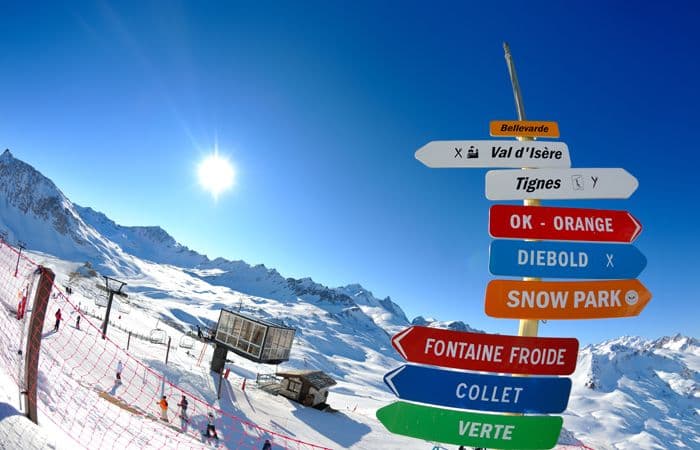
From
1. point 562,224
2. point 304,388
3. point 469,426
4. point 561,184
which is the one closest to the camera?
point 469,426

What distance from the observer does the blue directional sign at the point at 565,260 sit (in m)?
5.42

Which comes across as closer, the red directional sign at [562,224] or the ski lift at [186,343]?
the red directional sign at [562,224]

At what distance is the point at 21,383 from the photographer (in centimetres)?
567

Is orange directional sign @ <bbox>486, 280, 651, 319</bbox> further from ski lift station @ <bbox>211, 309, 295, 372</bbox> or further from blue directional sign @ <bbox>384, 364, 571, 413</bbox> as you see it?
ski lift station @ <bbox>211, 309, 295, 372</bbox>

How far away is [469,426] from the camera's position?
16.4 feet

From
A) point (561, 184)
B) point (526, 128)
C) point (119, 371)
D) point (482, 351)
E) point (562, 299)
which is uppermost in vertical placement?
point (526, 128)

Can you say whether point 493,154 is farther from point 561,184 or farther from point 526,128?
point 561,184

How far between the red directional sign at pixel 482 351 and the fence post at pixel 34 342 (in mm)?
5178

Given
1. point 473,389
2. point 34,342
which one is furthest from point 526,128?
point 34,342

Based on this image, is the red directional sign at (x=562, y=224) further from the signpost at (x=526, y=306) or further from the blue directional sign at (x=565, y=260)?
the blue directional sign at (x=565, y=260)

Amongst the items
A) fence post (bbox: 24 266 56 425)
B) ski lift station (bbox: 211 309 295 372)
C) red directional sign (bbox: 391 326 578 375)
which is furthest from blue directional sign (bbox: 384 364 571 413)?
ski lift station (bbox: 211 309 295 372)

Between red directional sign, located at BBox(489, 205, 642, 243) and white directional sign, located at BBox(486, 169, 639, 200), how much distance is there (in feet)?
0.84

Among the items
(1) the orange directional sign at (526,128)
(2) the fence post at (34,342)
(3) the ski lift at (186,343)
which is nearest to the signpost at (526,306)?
(1) the orange directional sign at (526,128)

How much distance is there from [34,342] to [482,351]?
6.33m
